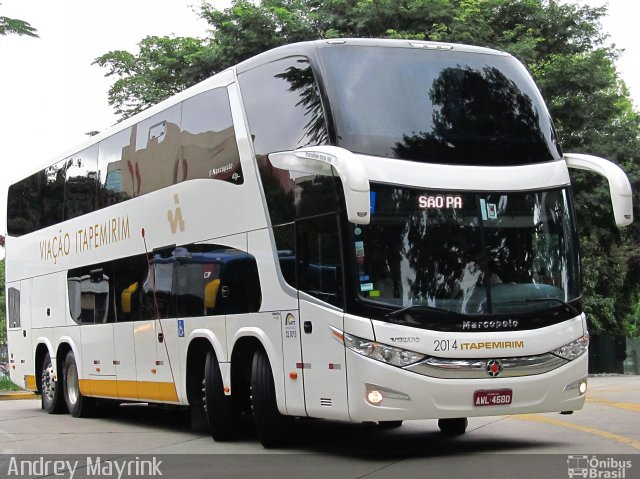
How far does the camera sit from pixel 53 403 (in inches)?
805

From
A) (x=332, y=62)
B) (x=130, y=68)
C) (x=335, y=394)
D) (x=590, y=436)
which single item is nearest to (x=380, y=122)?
(x=332, y=62)

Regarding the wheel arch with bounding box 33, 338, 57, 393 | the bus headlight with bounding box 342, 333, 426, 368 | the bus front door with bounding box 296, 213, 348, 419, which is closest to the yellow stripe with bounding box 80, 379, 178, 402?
the wheel arch with bounding box 33, 338, 57, 393

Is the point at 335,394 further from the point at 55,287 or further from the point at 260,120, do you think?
the point at 55,287

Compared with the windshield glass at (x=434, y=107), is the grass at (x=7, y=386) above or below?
below

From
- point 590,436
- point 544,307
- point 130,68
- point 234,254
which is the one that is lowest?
point 590,436

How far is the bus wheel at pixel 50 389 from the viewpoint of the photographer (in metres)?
20.1

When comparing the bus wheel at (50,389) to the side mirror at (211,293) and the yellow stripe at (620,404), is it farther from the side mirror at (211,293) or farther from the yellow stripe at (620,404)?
the yellow stripe at (620,404)

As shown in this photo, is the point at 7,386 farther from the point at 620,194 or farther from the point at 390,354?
the point at 620,194

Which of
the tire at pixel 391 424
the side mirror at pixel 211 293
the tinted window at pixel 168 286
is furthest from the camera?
the tire at pixel 391 424

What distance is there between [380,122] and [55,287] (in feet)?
33.1

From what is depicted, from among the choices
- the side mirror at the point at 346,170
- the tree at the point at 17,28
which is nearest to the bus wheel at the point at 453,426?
the side mirror at the point at 346,170

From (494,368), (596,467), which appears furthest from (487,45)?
(596,467)

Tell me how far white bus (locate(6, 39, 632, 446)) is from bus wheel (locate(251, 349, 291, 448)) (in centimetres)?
2

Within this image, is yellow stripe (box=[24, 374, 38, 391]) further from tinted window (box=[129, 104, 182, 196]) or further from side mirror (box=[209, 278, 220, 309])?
side mirror (box=[209, 278, 220, 309])
